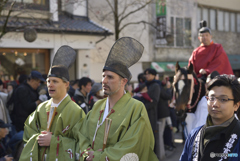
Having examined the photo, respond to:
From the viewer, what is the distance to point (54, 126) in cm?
371

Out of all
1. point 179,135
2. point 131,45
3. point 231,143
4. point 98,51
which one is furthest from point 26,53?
point 231,143

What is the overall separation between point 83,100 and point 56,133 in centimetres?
258

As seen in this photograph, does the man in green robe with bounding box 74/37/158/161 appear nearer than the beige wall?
Yes

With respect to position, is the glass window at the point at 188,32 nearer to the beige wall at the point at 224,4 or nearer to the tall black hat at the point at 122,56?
the beige wall at the point at 224,4

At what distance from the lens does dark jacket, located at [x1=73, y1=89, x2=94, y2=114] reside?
6.06 m

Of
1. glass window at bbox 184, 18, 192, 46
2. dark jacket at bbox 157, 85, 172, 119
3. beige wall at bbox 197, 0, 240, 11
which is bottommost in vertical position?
dark jacket at bbox 157, 85, 172, 119

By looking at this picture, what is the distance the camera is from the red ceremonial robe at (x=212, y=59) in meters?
5.69

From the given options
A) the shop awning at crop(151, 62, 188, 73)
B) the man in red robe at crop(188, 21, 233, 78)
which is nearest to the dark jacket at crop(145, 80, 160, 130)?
the man in red robe at crop(188, 21, 233, 78)

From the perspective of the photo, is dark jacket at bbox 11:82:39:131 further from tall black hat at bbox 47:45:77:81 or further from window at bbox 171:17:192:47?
window at bbox 171:17:192:47

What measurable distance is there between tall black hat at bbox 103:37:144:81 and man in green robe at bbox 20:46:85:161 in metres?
0.83

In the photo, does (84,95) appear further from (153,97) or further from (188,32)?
(188,32)

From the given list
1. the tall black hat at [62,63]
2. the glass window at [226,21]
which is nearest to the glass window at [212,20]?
the glass window at [226,21]

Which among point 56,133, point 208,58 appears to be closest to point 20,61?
point 208,58

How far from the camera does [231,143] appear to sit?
97.1 inches
